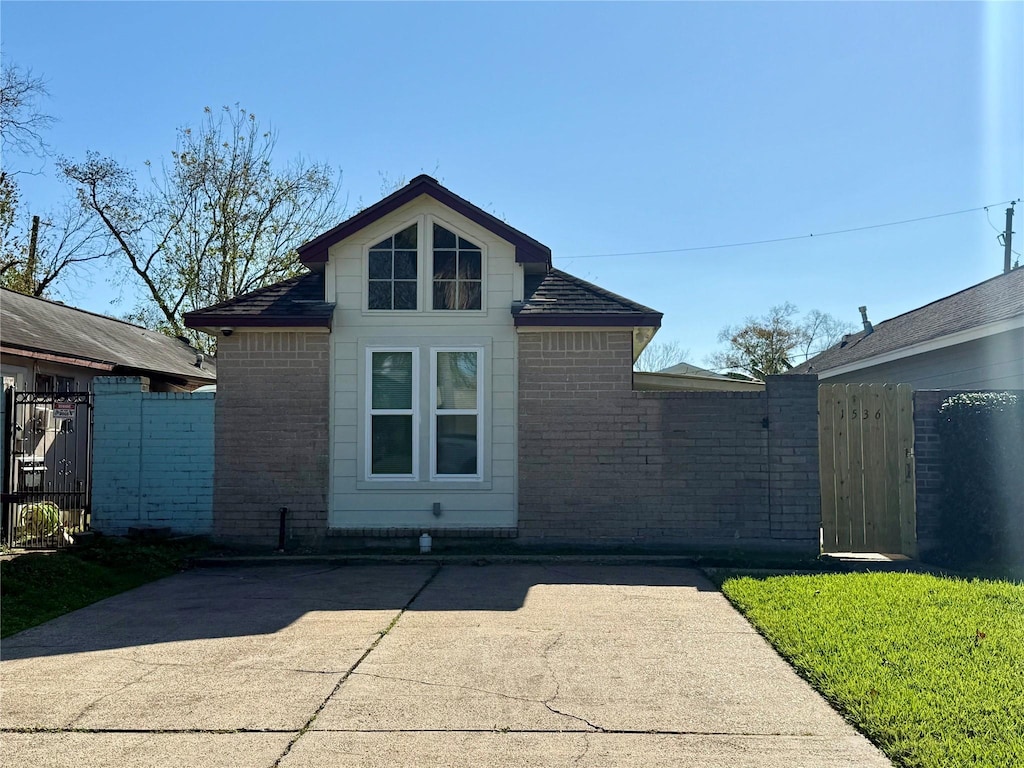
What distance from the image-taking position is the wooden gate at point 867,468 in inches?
400

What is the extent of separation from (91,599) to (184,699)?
3680 millimetres

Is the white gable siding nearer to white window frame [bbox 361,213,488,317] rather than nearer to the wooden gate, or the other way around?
white window frame [bbox 361,213,488,317]

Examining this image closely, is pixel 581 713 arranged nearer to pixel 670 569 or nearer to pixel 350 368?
pixel 670 569

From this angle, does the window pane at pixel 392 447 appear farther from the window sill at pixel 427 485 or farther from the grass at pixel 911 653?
the grass at pixel 911 653

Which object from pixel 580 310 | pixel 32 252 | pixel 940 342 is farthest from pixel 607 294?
pixel 32 252

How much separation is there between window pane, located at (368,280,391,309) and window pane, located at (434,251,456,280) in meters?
0.67

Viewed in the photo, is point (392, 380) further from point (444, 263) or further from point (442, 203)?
point (442, 203)

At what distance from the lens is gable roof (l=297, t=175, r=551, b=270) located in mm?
10812

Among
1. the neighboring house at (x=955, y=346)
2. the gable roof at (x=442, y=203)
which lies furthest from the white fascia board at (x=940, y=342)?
the gable roof at (x=442, y=203)

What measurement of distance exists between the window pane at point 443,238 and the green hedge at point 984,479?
6.38m

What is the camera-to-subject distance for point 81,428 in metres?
13.9

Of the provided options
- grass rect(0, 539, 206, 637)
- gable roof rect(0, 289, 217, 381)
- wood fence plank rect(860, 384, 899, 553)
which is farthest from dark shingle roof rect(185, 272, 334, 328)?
wood fence plank rect(860, 384, 899, 553)

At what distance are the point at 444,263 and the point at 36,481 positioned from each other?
668 cm

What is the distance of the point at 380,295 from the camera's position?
11039mm
